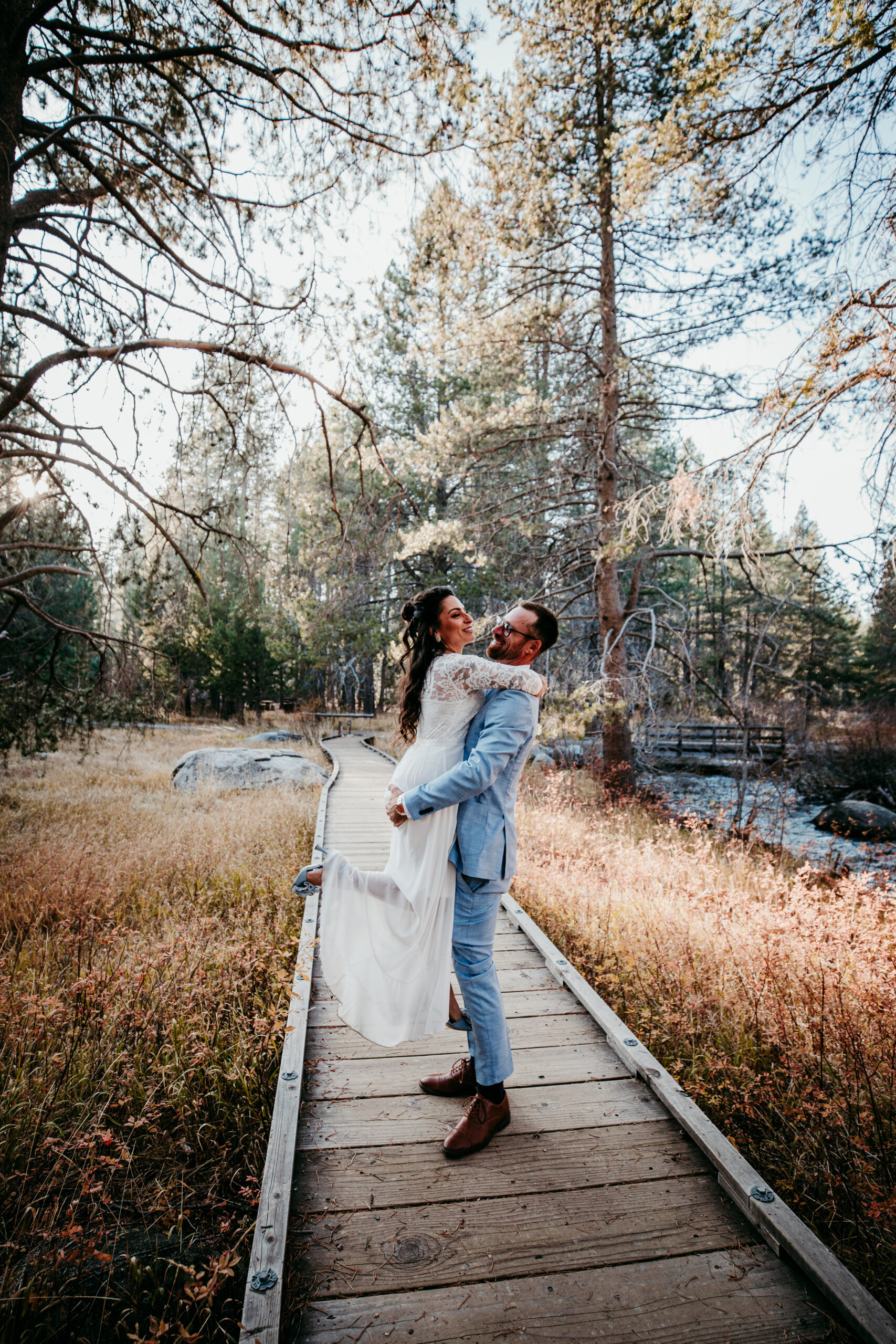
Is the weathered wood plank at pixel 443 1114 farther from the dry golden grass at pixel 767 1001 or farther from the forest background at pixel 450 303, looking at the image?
the forest background at pixel 450 303

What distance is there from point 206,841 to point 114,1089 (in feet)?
14.0

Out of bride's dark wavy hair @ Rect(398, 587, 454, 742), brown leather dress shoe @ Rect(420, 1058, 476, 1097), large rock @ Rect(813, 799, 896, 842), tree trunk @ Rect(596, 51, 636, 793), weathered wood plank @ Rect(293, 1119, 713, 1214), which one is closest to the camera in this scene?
weathered wood plank @ Rect(293, 1119, 713, 1214)

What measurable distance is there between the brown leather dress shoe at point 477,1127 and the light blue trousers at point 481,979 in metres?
0.10

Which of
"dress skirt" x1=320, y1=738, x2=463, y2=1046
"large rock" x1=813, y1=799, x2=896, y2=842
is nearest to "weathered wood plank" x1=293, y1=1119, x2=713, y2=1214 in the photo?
"dress skirt" x1=320, y1=738, x2=463, y2=1046

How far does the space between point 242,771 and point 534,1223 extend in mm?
10679

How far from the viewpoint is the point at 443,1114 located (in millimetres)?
2508

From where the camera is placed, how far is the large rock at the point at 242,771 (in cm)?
1127

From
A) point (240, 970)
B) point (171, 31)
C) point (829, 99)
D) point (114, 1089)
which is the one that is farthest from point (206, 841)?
point (829, 99)

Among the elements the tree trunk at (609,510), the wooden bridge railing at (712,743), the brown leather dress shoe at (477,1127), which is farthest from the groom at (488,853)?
the wooden bridge railing at (712,743)

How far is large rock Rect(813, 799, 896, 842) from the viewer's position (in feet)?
36.5

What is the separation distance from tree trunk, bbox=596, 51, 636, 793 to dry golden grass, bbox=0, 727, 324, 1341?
5155mm

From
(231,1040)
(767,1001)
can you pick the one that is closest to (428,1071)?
(231,1040)

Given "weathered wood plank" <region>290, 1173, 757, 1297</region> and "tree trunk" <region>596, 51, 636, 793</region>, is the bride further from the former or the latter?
"tree trunk" <region>596, 51, 636, 793</region>

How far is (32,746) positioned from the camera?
26.6 ft
